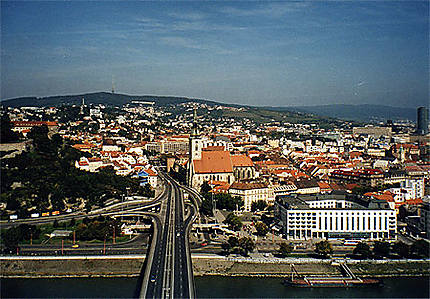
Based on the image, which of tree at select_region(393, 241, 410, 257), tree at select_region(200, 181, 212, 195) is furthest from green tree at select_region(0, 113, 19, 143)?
tree at select_region(393, 241, 410, 257)

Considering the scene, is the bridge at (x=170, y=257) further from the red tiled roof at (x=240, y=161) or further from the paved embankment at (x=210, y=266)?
the red tiled roof at (x=240, y=161)

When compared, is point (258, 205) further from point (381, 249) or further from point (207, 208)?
point (381, 249)

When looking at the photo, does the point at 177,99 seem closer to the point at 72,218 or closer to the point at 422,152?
the point at 422,152

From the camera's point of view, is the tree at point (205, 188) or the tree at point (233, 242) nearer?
the tree at point (233, 242)

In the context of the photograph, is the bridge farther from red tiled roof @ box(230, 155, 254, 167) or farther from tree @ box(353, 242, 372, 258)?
red tiled roof @ box(230, 155, 254, 167)

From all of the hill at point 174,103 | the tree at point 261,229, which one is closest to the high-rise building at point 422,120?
the hill at point 174,103

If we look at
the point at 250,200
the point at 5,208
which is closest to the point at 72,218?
the point at 5,208
